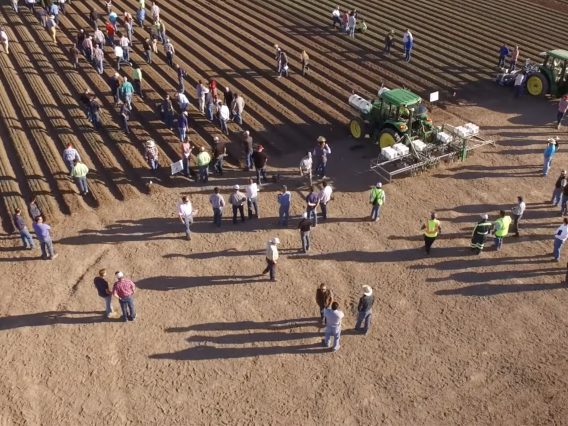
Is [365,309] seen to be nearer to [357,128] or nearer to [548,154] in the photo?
[548,154]

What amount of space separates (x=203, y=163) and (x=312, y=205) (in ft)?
12.7

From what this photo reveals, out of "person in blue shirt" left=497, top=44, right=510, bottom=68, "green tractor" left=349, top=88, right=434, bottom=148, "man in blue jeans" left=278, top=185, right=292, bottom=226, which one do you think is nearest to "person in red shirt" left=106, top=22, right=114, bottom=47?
"green tractor" left=349, top=88, right=434, bottom=148

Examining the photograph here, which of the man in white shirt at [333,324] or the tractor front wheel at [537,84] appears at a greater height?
the tractor front wheel at [537,84]

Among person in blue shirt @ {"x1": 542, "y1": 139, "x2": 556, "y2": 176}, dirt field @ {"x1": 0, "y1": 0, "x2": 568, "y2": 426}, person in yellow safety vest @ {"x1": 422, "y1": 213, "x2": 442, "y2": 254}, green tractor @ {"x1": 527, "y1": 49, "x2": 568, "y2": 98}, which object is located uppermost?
green tractor @ {"x1": 527, "y1": 49, "x2": 568, "y2": 98}

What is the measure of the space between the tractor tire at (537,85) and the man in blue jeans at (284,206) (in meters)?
12.1

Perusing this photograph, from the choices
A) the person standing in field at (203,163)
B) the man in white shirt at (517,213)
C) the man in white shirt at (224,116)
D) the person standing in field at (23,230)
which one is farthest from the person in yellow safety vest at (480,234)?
the person standing in field at (23,230)

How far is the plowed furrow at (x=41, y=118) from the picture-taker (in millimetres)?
16469

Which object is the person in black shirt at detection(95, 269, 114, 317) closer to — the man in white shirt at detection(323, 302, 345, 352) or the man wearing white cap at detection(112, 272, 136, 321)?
the man wearing white cap at detection(112, 272, 136, 321)

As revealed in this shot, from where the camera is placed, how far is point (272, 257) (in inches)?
492

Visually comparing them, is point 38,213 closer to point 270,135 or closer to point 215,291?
point 215,291

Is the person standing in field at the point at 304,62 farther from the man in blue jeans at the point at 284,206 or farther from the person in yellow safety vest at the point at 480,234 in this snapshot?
the person in yellow safety vest at the point at 480,234

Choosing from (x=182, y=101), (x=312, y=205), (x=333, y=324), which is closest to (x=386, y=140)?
(x=312, y=205)

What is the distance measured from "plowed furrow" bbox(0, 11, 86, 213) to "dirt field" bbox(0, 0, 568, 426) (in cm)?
Result: 8

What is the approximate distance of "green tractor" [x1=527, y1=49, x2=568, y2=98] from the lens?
2053 centimetres
